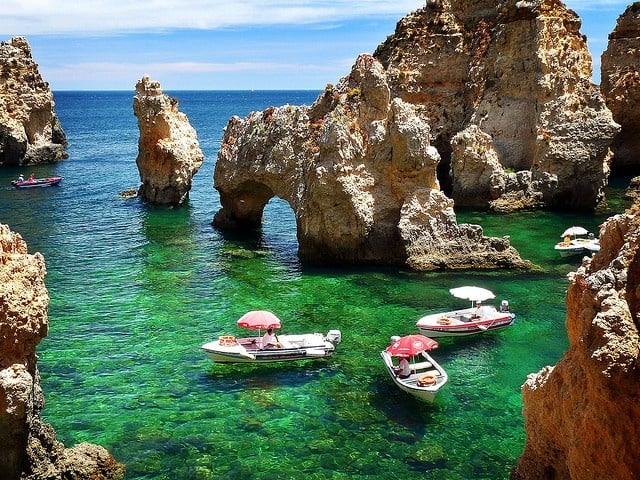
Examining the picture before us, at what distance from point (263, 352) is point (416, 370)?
5.46m

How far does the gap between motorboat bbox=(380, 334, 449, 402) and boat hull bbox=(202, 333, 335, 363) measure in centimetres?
231

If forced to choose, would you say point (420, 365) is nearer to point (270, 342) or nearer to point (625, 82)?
point (270, 342)

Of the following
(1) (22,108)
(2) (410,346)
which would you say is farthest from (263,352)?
(1) (22,108)

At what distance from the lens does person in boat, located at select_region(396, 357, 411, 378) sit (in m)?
21.7

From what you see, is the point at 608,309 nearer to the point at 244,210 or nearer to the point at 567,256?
the point at 567,256

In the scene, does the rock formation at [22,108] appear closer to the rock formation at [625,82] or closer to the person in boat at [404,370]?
the rock formation at [625,82]

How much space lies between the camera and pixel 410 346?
22.0 m

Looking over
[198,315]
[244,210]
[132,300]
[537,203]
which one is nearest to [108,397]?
[198,315]

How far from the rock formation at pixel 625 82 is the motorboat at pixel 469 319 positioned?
1738 inches

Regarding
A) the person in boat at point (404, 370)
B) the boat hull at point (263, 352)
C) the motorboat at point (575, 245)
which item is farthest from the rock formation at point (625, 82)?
the person in boat at point (404, 370)

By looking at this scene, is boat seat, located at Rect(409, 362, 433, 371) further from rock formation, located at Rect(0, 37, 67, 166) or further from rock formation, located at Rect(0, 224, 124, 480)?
rock formation, located at Rect(0, 37, 67, 166)

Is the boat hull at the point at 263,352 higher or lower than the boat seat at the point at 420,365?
lower

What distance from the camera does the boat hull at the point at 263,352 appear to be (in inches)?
934

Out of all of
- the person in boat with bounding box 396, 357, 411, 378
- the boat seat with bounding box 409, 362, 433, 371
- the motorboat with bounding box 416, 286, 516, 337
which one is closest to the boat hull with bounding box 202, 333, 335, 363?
the person in boat with bounding box 396, 357, 411, 378
